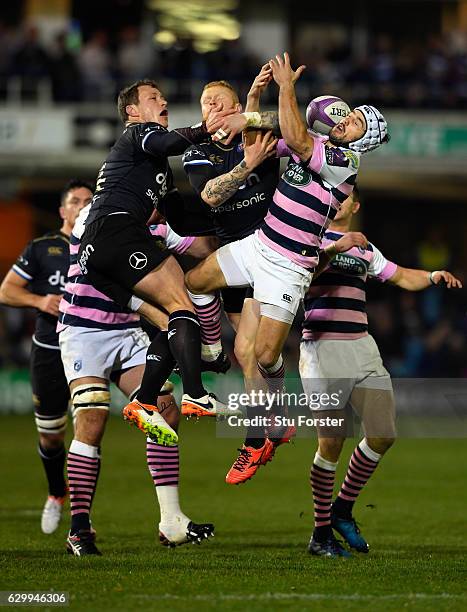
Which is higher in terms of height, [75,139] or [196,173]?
[196,173]

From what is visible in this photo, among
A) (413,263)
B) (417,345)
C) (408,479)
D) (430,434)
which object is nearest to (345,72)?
(413,263)

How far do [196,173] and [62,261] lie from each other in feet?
7.77

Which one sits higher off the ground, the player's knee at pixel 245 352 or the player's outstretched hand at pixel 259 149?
the player's outstretched hand at pixel 259 149

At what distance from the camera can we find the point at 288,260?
7773mm

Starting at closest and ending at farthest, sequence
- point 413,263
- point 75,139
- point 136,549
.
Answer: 1. point 136,549
2. point 75,139
3. point 413,263

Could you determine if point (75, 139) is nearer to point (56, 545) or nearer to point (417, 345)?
point (417, 345)

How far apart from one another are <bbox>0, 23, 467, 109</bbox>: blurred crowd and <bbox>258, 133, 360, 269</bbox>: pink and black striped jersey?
14.5m

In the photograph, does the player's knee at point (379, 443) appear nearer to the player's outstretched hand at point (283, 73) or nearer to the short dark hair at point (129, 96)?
the player's outstretched hand at point (283, 73)

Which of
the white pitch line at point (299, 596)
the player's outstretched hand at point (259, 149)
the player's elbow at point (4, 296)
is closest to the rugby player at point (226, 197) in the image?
the player's outstretched hand at point (259, 149)

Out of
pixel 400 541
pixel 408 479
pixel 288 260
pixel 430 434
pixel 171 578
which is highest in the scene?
pixel 288 260

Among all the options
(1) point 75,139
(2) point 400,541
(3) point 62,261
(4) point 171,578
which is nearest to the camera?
(4) point 171,578

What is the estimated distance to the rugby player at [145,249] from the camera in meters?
7.52

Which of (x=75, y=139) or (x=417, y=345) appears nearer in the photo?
(x=417, y=345)

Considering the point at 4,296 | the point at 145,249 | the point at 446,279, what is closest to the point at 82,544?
the point at 145,249
